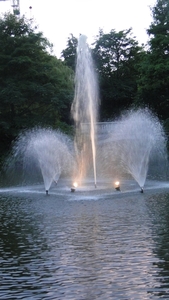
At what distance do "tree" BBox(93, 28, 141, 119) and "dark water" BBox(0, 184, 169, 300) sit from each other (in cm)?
5189

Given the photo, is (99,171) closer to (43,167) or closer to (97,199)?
(43,167)

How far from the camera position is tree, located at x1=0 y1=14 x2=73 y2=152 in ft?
146

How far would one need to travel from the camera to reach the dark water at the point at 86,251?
29.6 ft

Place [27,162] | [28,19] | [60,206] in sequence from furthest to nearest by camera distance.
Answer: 1. [28,19]
2. [27,162]
3. [60,206]

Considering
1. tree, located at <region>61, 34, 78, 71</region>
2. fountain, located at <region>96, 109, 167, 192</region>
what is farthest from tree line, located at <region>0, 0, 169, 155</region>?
tree, located at <region>61, 34, 78, 71</region>

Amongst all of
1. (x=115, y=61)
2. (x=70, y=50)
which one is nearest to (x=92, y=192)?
(x=115, y=61)

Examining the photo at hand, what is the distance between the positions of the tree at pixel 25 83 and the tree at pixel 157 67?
25.1 feet

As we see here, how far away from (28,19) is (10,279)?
1604 inches

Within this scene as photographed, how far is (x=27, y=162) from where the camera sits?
44.5 metres

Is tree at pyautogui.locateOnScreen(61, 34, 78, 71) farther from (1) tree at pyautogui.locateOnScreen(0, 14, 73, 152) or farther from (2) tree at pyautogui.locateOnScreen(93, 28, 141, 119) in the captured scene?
(1) tree at pyautogui.locateOnScreen(0, 14, 73, 152)

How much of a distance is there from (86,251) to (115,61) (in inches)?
2418

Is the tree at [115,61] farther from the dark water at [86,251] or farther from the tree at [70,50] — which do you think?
the dark water at [86,251]

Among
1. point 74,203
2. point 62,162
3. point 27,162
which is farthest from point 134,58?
point 74,203

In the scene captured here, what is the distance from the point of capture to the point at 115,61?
70938mm
